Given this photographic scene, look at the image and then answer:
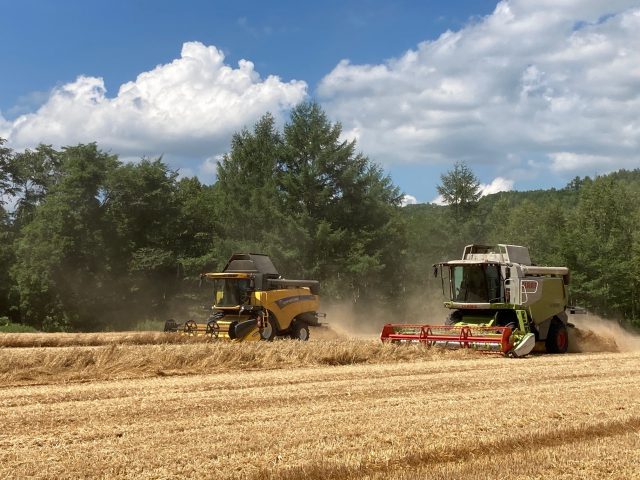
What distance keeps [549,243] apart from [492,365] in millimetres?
33180

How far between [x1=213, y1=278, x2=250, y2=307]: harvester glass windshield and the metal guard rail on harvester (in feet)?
15.3

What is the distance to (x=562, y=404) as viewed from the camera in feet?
29.2

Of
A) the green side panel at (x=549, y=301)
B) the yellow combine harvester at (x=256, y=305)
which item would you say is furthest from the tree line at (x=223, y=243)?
the green side panel at (x=549, y=301)

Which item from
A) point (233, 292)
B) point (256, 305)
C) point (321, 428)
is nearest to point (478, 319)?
point (256, 305)

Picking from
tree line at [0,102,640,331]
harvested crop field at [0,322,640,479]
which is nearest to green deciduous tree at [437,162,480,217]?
tree line at [0,102,640,331]

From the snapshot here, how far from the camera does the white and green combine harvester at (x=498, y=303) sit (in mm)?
17359

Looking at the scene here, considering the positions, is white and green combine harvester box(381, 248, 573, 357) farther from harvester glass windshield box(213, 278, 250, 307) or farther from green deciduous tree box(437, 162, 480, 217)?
green deciduous tree box(437, 162, 480, 217)

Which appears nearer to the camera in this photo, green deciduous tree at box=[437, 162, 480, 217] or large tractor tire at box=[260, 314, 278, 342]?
large tractor tire at box=[260, 314, 278, 342]

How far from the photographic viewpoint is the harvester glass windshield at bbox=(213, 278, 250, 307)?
20.7 metres

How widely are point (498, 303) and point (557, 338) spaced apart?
6.88 feet

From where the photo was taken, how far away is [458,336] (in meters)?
17.0

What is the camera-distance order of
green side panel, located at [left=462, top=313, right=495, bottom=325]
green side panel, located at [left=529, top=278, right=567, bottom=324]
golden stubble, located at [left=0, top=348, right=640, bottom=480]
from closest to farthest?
golden stubble, located at [left=0, top=348, right=640, bottom=480] → green side panel, located at [left=529, top=278, right=567, bottom=324] → green side panel, located at [left=462, top=313, right=495, bottom=325]

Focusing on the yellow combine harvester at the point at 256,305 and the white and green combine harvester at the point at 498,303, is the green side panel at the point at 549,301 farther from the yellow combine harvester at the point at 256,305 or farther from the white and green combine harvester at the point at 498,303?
the yellow combine harvester at the point at 256,305

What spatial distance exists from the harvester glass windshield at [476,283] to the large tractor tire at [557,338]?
6.36 ft
